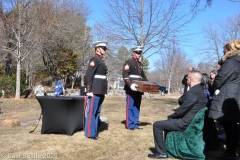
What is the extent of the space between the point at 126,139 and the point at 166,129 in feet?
4.48

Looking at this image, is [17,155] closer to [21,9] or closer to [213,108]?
[213,108]

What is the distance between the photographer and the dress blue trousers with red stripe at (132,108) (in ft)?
19.3

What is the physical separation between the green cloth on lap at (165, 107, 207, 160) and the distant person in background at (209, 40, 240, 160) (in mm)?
257

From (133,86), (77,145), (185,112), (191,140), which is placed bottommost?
(77,145)

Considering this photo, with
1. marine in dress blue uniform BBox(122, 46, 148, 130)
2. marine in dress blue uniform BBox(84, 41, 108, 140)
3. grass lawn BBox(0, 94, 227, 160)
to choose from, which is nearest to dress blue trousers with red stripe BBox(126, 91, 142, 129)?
marine in dress blue uniform BBox(122, 46, 148, 130)

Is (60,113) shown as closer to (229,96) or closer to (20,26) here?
(229,96)

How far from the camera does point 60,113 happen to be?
502 cm

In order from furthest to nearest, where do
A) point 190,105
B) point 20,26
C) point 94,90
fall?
point 20,26 → point 94,90 → point 190,105

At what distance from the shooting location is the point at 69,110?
5039 millimetres

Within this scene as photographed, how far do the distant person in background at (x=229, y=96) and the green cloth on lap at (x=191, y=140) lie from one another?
0.84 ft

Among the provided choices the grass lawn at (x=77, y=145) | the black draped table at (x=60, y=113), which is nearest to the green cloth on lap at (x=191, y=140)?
the grass lawn at (x=77, y=145)

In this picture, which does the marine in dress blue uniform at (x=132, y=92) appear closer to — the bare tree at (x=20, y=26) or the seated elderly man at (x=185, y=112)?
the seated elderly man at (x=185, y=112)

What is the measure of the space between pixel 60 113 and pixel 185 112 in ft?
8.16

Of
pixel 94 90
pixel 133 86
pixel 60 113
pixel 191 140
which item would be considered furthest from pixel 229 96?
pixel 60 113
